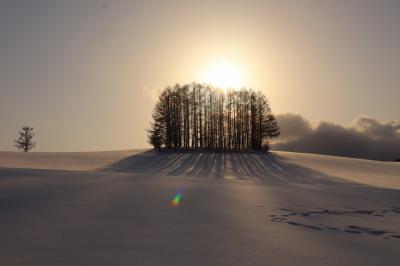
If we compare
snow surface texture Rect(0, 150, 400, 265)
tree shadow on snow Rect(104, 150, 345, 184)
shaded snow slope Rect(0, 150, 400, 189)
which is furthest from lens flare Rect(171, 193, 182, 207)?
shaded snow slope Rect(0, 150, 400, 189)

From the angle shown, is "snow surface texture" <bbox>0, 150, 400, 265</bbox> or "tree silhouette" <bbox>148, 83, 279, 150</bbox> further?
"tree silhouette" <bbox>148, 83, 279, 150</bbox>

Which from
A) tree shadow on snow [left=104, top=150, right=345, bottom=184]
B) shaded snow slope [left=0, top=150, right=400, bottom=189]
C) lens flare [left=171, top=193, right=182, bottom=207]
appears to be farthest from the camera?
shaded snow slope [left=0, top=150, right=400, bottom=189]

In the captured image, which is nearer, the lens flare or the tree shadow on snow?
the lens flare

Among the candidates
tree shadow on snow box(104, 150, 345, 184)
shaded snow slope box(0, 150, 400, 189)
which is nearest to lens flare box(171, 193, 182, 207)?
tree shadow on snow box(104, 150, 345, 184)

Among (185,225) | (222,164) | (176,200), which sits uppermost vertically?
(222,164)

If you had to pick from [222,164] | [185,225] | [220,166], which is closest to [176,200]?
[185,225]

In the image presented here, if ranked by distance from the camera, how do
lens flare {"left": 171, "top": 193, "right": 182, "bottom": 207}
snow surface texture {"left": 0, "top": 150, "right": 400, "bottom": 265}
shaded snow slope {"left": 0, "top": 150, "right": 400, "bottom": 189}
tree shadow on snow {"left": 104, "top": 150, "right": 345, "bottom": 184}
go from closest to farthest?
1. snow surface texture {"left": 0, "top": 150, "right": 400, "bottom": 265}
2. lens flare {"left": 171, "top": 193, "right": 182, "bottom": 207}
3. tree shadow on snow {"left": 104, "top": 150, "right": 345, "bottom": 184}
4. shaded snow slope {"left": 0, "top": 150, "right": 400, "bottom": 189}

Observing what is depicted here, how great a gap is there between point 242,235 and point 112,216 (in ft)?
7.76

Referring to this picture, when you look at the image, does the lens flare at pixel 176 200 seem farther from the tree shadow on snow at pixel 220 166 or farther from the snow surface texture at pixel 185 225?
the tree shadow on snow at pixel 220 166

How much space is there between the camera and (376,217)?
9352mm

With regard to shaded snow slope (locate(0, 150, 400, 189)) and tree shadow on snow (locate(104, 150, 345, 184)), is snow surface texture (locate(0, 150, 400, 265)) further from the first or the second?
shaded snow slope (locate(0, 150, 400, 189))

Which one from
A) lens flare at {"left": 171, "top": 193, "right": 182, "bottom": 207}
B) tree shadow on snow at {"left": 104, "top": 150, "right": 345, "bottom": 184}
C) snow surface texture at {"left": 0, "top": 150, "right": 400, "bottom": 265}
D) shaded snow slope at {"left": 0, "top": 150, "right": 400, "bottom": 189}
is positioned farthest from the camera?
shaded snow slope at {"left": 0, "top": 150, "right": 400, "bottom": 189}

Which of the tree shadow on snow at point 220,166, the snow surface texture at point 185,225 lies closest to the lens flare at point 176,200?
the snow surface texture at point 185,225

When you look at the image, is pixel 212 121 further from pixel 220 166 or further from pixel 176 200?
pixel 176 200
